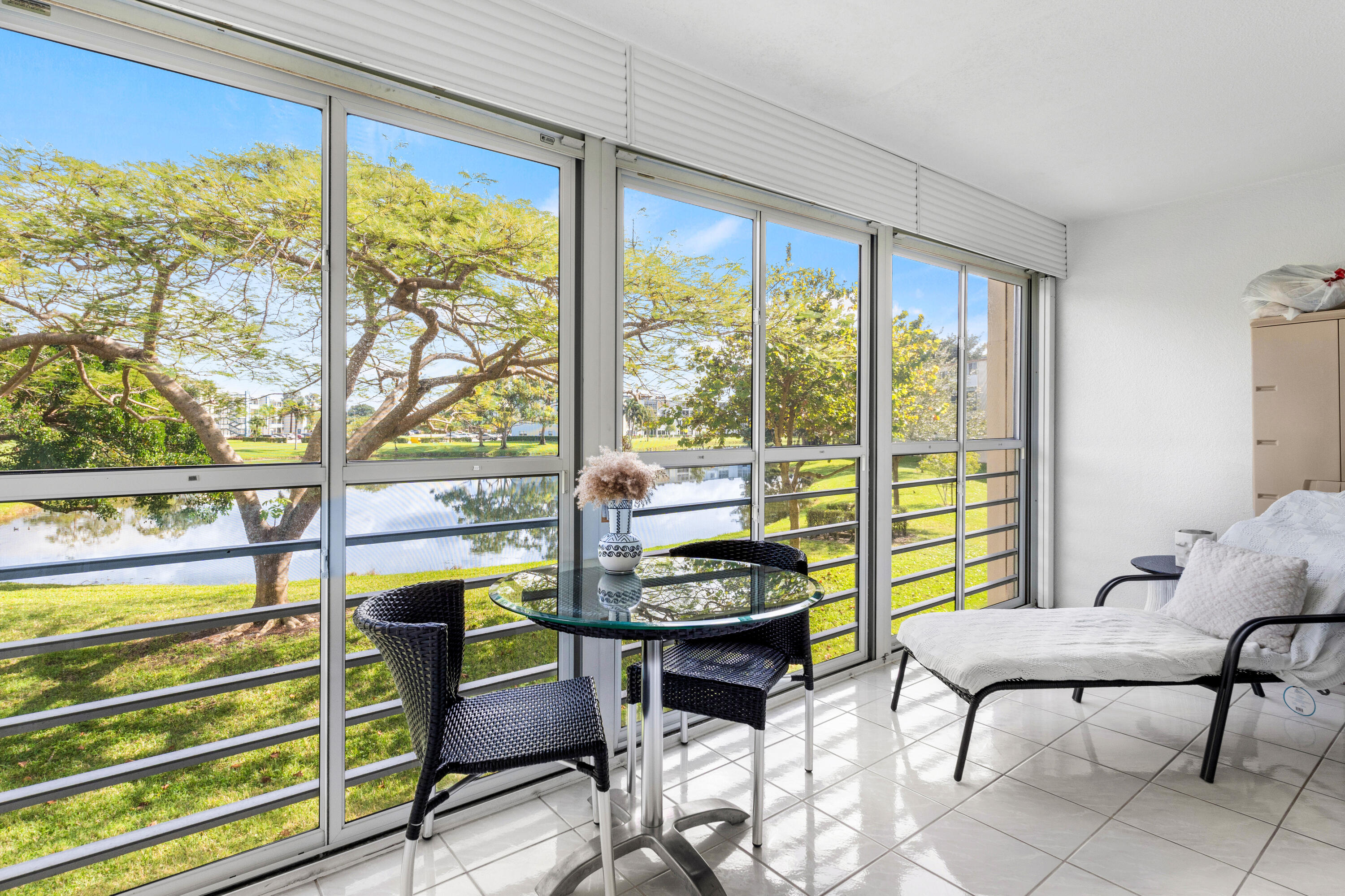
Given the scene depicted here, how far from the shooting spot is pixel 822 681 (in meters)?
3.59

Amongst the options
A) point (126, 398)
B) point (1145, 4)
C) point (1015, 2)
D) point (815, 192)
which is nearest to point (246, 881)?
point (126, 398)

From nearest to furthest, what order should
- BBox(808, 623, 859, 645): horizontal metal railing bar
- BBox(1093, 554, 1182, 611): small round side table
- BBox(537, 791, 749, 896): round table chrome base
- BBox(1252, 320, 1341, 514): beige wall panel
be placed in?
BBox(537, 791, 749, 896): round table chrome base < BBox(1252, 320, 1341, 514): beige wall panel < BBox(1093, 554, 1182, 611): small round side table < BBox(808, 623, 859, 645): horizontal metal railing bar

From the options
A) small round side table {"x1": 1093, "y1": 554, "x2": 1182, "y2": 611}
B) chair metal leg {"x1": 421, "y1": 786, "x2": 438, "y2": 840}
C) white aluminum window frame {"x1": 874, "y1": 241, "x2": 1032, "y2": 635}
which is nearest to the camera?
chair metal leg {"x1": 421, "y1": 786, "x2": 438, "y2": 840}

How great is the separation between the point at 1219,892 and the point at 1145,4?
2804 millimetres

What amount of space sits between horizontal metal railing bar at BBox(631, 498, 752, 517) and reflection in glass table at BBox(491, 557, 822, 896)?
0.63m

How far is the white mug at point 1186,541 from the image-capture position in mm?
3770

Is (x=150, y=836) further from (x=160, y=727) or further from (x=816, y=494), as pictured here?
(x=816, y=494)

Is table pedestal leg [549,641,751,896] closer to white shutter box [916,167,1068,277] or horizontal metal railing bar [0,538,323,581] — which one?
horizontal metal railing bar [0,538,323,581]

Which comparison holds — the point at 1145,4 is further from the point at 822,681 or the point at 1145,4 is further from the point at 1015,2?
the point at 822,681

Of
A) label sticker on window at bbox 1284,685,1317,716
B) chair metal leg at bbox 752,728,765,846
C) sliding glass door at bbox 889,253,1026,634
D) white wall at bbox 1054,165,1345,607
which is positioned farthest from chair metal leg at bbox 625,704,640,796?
white wall at bbox 1054,165,1345,607

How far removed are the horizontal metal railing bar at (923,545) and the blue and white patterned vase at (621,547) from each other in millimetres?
2232

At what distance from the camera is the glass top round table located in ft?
5.90

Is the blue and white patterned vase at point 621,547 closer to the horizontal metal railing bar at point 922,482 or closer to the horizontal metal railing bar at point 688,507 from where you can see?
the horizontal metal railing bar at point 688,507

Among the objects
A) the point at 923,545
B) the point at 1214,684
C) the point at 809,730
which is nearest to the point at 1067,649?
the point at 1214,684
